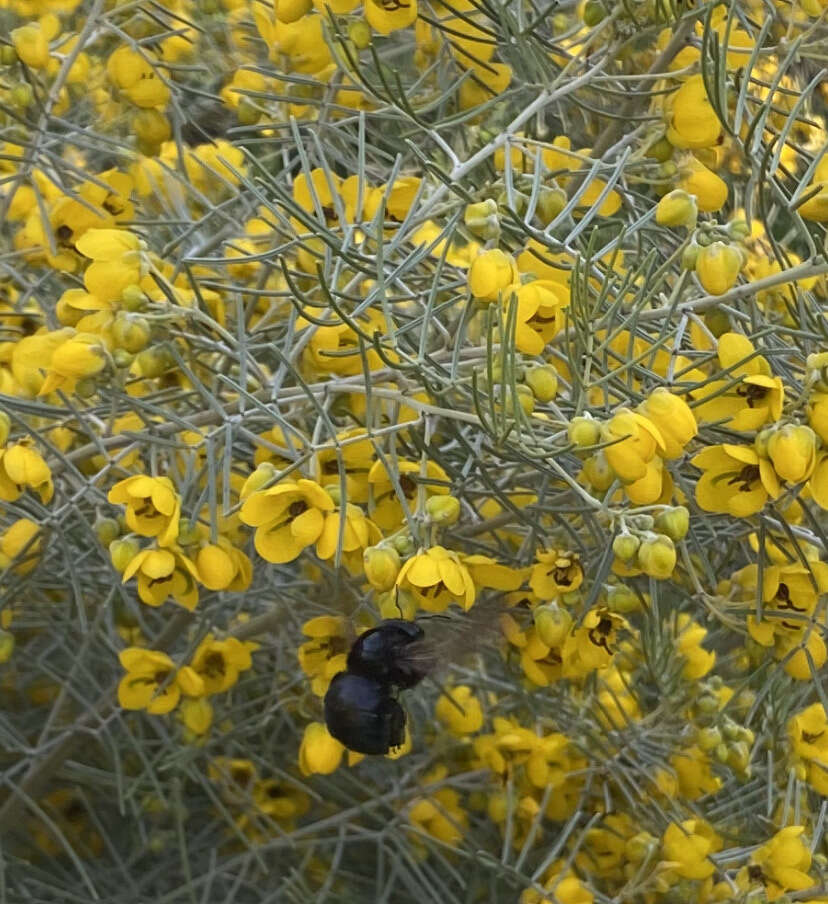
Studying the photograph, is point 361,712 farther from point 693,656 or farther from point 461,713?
point 693,656

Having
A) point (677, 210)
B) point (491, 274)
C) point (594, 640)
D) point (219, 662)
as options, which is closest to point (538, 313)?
point (491, 274)

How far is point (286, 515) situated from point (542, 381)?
0.33 metres

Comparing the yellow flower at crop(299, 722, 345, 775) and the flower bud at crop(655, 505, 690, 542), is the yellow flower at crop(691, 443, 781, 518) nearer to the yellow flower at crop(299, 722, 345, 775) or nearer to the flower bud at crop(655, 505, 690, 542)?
the flower bud at crop(655, 505, 690, 542)

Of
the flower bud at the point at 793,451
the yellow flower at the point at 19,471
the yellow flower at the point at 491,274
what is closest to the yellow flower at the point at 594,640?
the flower bud at the point at 793,451

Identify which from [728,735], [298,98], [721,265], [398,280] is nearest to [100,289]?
[398,280]

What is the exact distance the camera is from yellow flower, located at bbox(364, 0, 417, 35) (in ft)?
4.67

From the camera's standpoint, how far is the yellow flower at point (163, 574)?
140cm

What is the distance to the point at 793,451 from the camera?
3.95ft

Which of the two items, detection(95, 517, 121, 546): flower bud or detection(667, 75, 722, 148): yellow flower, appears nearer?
detection(667, 75, 722, 148): yellow flower

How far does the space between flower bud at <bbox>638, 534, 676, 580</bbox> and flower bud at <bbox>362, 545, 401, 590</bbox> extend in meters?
0.26

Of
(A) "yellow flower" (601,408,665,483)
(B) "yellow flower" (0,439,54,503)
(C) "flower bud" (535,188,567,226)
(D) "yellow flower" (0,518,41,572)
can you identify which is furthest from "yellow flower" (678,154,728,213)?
(D) "yellow flower" (0,518,41,572)

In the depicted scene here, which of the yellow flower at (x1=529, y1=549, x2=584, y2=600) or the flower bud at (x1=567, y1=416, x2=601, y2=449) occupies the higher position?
the flower bud at (x1=567, y1=416, x2=601, y2=449)

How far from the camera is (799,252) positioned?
2396mm

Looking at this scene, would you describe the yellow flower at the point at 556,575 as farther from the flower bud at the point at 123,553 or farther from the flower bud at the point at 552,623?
the flower bud at the point at 123,553
